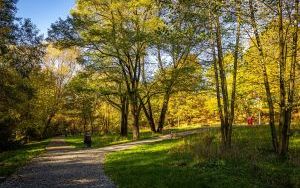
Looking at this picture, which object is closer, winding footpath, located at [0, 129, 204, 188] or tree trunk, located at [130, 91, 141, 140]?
winding footpath, located at [0, 129, 204, 188]

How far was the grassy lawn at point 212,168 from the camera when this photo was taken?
1173 centimetres

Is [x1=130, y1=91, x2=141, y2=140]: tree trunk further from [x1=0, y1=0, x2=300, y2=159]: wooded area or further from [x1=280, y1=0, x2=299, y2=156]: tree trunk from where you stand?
[x1=280, y1=0, x2=299, y2=156]: tree trunk

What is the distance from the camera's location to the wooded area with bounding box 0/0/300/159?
1457 centimetres

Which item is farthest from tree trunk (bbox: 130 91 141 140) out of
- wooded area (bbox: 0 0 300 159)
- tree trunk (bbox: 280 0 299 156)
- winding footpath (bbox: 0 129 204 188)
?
tree trunk (bbox: 280 0 299 156)

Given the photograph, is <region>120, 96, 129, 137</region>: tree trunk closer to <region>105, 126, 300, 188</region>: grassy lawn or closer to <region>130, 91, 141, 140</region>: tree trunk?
<region>130, 91, 141, 140</region>: tree trunk

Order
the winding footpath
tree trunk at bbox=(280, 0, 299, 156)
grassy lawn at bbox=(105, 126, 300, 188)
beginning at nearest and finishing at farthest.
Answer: grassy lawn at bbox=(105, 126, 300, 188) → the winding footpath → tree trunk at bbox=(280, 0, 299, 156)

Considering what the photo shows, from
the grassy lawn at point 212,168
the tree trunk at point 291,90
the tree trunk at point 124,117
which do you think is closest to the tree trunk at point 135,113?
the tree trunk at point 124,117

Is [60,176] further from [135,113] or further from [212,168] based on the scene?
[135,113]

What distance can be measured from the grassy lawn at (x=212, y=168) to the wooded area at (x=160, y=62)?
41.8 inches

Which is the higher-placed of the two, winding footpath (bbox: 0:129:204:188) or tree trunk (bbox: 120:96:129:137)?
tree trunk (bbox: 120:96:129:137)

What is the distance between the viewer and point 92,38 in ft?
107

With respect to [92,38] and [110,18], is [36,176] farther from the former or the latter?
[110,18]

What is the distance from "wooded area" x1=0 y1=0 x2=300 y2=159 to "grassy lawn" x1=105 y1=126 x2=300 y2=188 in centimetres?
106

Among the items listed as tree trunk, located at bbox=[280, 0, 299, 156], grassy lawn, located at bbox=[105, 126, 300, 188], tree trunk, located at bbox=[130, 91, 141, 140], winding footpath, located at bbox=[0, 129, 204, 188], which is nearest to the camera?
grassy lawn, located at bbox=[105, 126, 300, 188]
